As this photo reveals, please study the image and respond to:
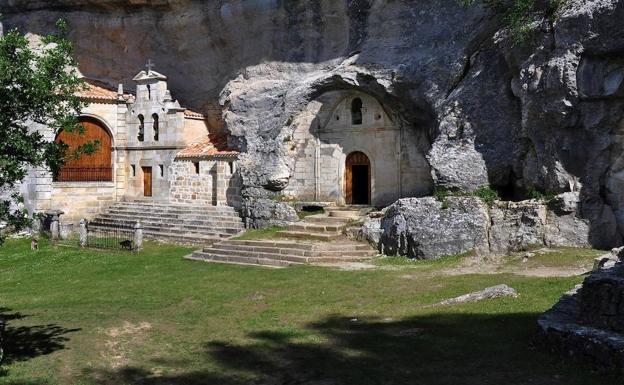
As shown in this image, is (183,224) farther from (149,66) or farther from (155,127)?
(149,66)

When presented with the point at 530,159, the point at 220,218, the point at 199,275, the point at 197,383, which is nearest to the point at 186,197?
the point at 220,218

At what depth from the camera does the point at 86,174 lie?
105 ft

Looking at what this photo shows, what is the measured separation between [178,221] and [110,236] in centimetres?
350

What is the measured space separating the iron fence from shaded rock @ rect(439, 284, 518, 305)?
49.0 feet

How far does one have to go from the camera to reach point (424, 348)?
974 centimetres

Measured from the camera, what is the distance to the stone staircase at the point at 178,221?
86.4 feet

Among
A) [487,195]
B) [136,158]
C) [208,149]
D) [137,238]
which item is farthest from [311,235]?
[136,158]

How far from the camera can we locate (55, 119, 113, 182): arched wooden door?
31.5 m

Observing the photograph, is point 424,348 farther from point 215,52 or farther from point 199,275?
point 215,52

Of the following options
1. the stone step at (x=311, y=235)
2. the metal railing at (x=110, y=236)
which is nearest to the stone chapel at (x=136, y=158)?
the metal railing at (x=110, y=236)

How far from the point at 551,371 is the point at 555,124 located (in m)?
12.3

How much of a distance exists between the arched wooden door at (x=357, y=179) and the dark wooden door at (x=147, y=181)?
1163 cm

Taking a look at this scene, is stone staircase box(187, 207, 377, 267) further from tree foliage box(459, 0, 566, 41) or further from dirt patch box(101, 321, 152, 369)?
tree foliage box(459, 0, 566, 41)

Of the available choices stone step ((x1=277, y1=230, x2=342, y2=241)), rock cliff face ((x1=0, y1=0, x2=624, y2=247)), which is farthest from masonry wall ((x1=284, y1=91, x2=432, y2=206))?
stone step ((x1=277, y1=230, x2=342, y2=241))
